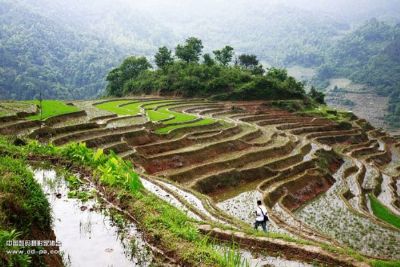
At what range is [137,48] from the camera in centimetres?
17012

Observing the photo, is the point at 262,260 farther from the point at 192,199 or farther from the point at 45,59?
the point at 45,59

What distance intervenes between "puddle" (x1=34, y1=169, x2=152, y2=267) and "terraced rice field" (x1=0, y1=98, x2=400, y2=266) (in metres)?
2.74

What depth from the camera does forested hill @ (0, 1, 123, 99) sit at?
7106 cm

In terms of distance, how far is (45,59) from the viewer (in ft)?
309

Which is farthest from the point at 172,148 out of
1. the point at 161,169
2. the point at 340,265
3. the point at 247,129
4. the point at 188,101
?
the point at 188,101

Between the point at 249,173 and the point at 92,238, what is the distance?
56.2ft

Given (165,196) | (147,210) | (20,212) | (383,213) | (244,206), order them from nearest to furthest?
(20,212), (147,210), (165,196), (244,206), (383,213)

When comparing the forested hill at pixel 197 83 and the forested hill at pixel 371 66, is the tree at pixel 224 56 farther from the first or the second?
the forested hill at pixel 371 66

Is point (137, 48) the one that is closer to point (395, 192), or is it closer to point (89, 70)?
point (89, 70)

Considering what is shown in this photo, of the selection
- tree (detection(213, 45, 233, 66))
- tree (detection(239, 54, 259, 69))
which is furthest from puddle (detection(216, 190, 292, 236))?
tree (detection(239, 54, 259, 69))

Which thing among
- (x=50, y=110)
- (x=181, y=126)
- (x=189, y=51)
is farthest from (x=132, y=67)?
(x=50, y=110)

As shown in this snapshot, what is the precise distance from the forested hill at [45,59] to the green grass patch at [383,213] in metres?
56.6

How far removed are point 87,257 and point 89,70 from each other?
9394 cm

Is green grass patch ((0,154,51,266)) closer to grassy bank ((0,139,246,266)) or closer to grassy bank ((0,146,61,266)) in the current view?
grassy bank ((0,146,61,266))
